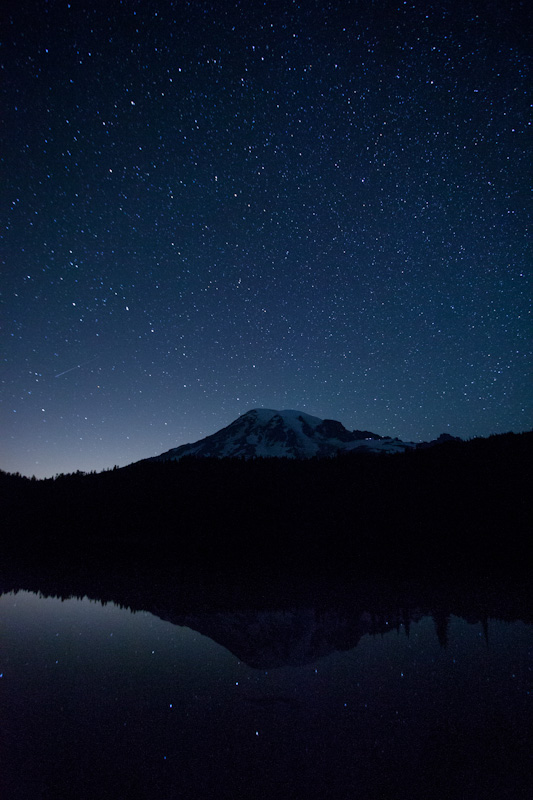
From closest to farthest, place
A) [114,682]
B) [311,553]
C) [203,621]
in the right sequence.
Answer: [114,682]
[203,621]
[311,553]

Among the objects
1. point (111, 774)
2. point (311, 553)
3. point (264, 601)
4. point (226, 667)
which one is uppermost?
point (111, 774)

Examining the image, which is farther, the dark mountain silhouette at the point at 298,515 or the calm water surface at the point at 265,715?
the dark mountain silhouette at the point at 298,515

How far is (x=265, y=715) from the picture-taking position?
5.82 meters

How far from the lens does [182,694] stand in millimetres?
6605

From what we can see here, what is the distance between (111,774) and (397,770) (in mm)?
3632

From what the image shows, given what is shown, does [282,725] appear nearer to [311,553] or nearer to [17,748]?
[17,748]

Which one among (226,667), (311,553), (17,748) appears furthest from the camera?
(311,553)

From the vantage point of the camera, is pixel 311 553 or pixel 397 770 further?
pixel 311 553

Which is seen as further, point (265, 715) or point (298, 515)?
point (298, 515)

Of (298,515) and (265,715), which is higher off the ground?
(265,715)

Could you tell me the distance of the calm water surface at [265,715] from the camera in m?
4.32

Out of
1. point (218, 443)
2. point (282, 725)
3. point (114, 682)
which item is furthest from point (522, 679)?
point (218, 443)

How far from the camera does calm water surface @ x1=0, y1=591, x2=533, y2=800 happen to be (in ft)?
14.2

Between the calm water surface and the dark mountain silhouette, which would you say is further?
the dark mountain silhouette
